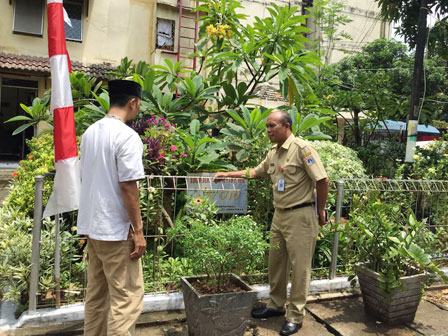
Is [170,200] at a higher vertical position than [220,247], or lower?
higher

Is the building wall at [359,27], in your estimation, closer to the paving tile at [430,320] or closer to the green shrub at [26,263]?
the paving tile at [430,320]

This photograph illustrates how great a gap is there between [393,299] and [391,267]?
0.94 feet

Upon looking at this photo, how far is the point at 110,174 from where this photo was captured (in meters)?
2.38

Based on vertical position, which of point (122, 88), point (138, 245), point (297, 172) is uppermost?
point (122, 88)

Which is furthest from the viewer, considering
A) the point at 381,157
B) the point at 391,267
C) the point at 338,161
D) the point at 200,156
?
the point at 381,157

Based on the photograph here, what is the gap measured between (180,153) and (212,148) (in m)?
0.41

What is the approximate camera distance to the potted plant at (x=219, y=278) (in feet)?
9.45

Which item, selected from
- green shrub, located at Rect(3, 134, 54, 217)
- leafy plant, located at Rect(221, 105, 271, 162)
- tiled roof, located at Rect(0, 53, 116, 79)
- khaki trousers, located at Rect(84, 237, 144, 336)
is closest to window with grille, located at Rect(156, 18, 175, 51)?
tiled roof, located at Rect(0, 53, 116, 79)

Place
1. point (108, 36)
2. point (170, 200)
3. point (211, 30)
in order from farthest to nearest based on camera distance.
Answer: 1. point (108, 36)
2. point (211, 30)
3. point (170, 200)

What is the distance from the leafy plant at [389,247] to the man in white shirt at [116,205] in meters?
2.20

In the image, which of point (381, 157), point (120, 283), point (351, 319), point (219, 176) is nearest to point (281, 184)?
point (219, 176)

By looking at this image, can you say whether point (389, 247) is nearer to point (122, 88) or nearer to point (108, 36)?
point (122, 88)

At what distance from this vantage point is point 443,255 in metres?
4.67

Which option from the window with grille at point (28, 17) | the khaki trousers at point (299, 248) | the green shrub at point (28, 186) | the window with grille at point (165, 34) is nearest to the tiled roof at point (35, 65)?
the window with grille at point (28, 17)
